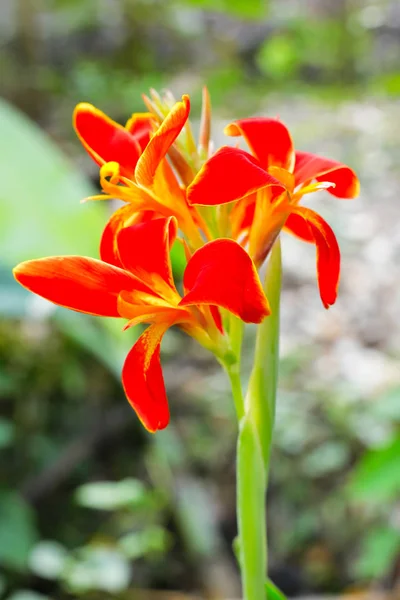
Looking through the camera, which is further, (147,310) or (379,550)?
(379,550)

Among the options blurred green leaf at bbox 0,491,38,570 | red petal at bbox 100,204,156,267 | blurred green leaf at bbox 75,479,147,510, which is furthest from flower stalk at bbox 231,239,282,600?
blurred green leaf at bbox 0,491,38,570

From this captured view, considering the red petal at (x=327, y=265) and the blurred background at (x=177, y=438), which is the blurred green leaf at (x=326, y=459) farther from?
the red petal at (x=327, y=265)

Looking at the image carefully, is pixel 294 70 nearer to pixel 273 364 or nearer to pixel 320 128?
pixel 320 128

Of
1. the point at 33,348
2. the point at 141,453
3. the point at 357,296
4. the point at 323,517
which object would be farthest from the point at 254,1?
the point at 323,517

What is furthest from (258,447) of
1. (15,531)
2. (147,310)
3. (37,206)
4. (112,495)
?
(37,206)

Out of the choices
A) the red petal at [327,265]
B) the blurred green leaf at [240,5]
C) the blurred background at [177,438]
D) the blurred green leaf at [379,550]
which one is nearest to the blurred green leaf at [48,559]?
the blurred background at [177,438]

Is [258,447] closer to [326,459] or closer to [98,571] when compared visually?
[98,571]

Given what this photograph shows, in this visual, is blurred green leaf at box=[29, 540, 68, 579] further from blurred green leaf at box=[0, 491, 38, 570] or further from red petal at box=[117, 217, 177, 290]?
red petal at box=[117, 217, 177, 290]
